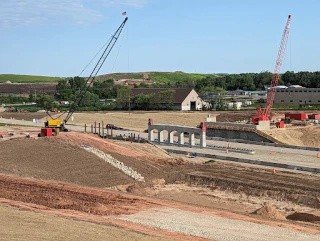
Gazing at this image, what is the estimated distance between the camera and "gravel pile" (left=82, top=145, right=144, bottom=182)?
39.1m

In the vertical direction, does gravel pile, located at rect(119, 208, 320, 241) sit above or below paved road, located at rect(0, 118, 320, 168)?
above

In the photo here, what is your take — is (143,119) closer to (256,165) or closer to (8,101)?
(256,165)

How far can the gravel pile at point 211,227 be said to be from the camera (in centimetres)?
2081

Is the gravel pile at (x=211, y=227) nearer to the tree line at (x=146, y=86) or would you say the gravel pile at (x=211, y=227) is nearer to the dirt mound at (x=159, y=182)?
the dirt mound at (x=159, y=182)

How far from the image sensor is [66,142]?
43.4 metres

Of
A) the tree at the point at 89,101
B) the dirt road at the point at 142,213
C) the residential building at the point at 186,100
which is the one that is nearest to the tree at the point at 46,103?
the tree at the point at 89,101

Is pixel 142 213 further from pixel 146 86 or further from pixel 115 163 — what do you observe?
pixel 146 86

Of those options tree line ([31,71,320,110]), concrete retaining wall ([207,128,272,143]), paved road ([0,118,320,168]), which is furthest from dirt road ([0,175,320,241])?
tree line ([31,71,320,110])

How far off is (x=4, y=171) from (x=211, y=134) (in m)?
34.0

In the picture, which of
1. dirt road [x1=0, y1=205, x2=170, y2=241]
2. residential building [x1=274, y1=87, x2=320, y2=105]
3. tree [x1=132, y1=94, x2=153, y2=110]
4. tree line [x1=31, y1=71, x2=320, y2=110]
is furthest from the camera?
residential building [x1=274, y1=87, x2=320, y2=105]

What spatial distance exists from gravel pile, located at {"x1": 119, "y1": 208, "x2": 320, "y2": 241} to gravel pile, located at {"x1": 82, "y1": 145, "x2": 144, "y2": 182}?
1339 cm

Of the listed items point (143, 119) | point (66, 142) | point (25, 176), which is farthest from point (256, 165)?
point (143, 119)

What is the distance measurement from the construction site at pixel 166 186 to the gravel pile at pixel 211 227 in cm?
4

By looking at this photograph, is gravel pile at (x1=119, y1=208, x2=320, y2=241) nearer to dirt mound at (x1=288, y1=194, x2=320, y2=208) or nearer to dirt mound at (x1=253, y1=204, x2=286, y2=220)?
dirt mound at (x1=253, y1=204, x2=286, y2=220)
